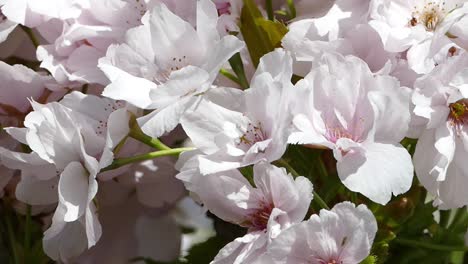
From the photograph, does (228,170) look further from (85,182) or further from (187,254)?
(187,254)

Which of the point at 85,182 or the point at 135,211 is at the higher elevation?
the point at 85,182

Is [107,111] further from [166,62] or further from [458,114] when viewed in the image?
[458,114]

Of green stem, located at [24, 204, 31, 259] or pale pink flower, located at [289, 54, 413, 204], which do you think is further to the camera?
green stem, located at [24, 204, 31, 259]

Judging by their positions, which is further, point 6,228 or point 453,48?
point 6,228

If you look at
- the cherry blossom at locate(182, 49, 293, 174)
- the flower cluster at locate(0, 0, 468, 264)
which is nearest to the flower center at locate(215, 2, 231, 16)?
the flower cluster at locate(0, 0, 468, 264)

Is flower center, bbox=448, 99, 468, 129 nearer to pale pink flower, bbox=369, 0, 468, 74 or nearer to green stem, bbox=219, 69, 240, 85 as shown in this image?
pale pink flower, bbox=369, 0, 468, 74

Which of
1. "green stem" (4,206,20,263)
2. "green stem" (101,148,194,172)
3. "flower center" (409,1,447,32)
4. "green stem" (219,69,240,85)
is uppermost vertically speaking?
"flower center" (409,1,447,32)

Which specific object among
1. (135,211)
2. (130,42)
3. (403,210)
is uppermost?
(130,42)

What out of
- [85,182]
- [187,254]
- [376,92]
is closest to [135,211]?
[187,254]
